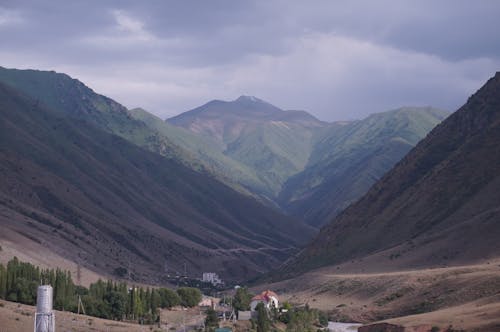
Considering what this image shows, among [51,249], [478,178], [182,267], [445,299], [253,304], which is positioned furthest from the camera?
[182,267]

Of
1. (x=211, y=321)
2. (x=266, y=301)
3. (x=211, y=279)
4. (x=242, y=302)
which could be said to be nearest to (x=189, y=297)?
(x=242, y=302)

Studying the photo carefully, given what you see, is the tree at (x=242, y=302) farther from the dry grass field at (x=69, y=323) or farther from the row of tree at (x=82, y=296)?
the row of tree at (x=82, y=296)

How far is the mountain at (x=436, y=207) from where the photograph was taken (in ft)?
400

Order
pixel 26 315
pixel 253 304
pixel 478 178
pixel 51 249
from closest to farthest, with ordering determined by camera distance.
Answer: pixel 26 315
pixel 253 304
pixel 478 178
pixel 51 249

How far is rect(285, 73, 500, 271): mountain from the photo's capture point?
122 m

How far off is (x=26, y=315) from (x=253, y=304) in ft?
105

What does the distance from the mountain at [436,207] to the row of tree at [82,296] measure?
42.2m

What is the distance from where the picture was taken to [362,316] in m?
104

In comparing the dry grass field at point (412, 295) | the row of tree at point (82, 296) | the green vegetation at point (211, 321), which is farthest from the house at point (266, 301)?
the green vegetation at point (211, 321)

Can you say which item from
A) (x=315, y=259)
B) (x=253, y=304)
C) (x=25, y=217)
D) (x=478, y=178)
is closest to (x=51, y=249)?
(x=25, y=217)

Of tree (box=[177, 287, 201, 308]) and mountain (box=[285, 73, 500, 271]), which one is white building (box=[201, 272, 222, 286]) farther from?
tree (box=[177, 287, 201, 308])

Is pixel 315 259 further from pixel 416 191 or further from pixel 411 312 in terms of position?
pixel 411 312

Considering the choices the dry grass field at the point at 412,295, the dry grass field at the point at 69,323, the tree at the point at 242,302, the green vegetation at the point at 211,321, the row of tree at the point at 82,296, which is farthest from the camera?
the tree at the point at 242,302

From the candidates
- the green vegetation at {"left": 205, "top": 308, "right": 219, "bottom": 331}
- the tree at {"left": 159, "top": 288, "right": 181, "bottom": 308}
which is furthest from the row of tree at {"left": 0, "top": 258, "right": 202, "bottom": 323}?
the green vegetation at {"left": 205, "top": 308, "right": 219, "bottom": 331}
